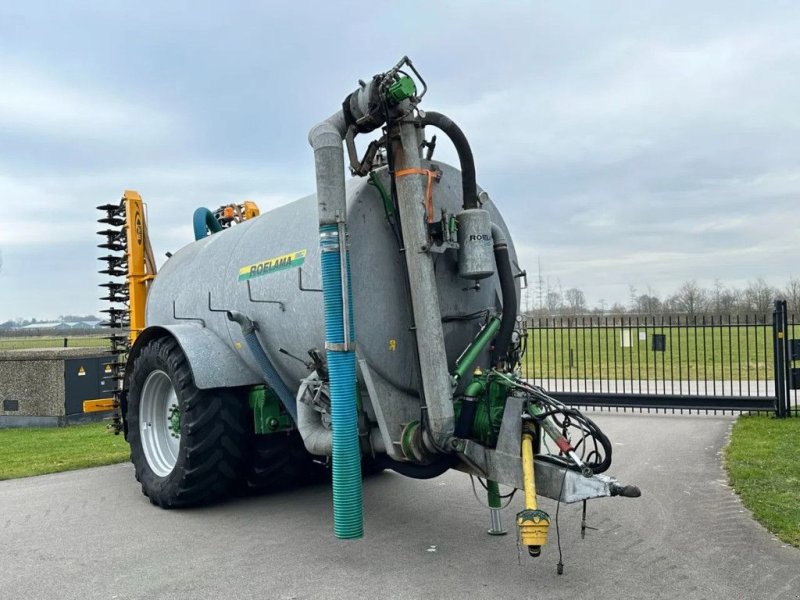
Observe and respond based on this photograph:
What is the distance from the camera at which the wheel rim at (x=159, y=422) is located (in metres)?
6.73

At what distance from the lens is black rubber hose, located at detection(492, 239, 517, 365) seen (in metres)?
5.29

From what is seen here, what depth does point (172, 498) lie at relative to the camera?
6047mm

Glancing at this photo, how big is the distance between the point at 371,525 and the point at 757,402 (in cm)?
788

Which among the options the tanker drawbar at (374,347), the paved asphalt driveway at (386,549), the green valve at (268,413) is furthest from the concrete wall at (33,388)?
the green valve at (268,413)

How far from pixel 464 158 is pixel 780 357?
8.20 m

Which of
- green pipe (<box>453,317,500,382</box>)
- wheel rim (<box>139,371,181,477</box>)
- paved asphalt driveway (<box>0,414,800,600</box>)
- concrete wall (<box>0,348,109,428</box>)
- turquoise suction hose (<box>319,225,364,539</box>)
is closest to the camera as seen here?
paved asphalt driveway (<box>0,414,800,600</box>)

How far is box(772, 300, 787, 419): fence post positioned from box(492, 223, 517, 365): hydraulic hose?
7.28 meters

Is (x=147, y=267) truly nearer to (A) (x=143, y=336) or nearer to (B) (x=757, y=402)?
(A) (x=143, y=336)

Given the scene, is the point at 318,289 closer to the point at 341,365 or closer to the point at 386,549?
the point at 341,365

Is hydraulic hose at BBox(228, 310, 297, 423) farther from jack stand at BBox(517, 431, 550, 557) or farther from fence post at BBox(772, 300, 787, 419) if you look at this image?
fence post at BBox(772, 300, 787, 419)

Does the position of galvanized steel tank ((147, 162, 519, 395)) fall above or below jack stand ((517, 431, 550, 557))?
above

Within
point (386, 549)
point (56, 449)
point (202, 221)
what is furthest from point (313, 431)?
point (56, 449)

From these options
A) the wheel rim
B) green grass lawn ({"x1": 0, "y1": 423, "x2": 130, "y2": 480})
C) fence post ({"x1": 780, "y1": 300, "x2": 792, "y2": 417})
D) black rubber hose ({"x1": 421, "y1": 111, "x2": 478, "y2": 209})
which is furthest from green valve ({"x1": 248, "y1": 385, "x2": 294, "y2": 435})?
fence post ({"x1": 780, "y1": 300, "x2": 792, "y2": 417})

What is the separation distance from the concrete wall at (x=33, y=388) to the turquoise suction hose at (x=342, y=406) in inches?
363
